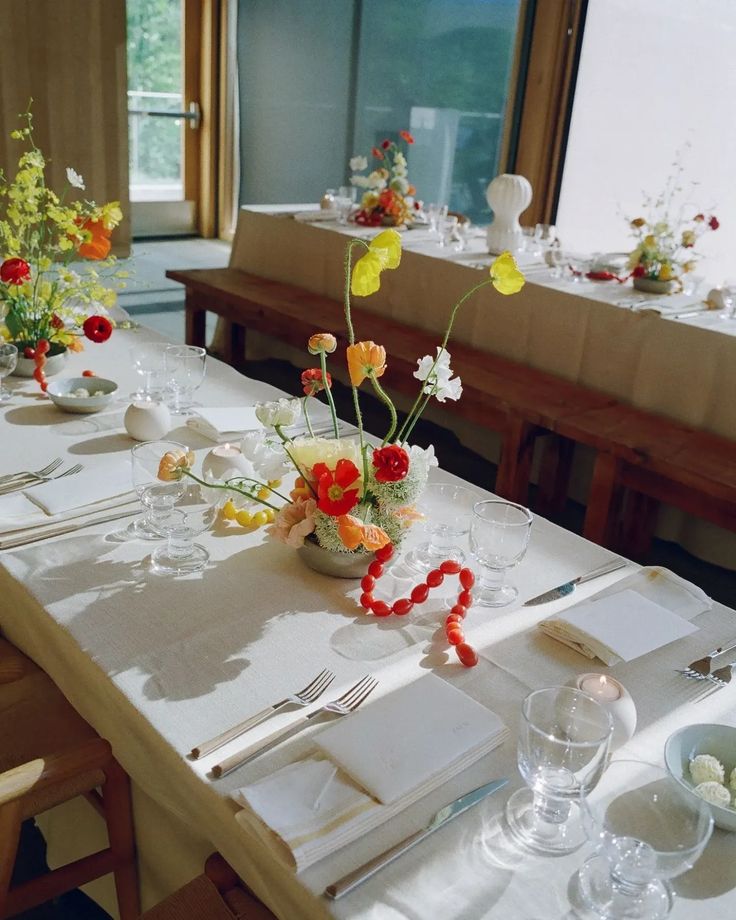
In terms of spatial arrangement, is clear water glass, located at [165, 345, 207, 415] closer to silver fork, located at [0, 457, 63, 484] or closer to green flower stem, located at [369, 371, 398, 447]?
silver fork, located at [0, 457, 63, 484]

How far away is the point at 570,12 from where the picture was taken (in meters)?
5.16

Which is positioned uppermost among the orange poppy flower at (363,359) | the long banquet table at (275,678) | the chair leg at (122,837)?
the orange poppy flower at (363,359)

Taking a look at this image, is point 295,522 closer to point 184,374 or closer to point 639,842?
point 639,842

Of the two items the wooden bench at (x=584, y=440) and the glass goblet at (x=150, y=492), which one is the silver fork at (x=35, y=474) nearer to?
the glass goblet at (x=150, y=492)

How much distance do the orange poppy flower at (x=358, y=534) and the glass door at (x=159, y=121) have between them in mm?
7170

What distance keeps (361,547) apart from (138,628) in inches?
13.4

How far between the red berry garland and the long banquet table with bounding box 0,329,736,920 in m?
0.02

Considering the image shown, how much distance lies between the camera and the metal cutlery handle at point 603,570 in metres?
1.41

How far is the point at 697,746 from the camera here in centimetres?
101

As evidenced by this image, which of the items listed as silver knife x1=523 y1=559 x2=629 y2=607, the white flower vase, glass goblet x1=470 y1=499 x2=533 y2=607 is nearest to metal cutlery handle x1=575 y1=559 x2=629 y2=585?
silver knife x1=523 y1=559 x2=629 y2=607

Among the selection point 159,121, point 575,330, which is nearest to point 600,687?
point 575,330

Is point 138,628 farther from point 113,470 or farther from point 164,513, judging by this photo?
point 113,470

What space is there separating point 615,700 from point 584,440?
1757mm

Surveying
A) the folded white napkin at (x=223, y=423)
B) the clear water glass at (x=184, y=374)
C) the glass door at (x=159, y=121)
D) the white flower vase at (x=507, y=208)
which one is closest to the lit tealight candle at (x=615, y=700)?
the folded white napkin at (x=223, y=423)
